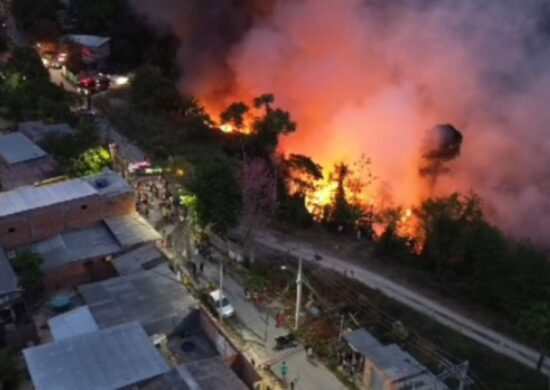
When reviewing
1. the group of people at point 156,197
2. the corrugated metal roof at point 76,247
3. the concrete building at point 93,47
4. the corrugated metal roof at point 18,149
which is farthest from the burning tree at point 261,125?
the concrete building at point 93,47

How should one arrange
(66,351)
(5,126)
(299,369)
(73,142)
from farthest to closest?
(5,126) → (73,142) → (299,369) → (66,351)

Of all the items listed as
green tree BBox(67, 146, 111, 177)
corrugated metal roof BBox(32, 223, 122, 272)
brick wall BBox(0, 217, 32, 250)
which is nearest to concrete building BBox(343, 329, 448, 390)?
corrugated metal roof BBox(32, 223, 122, 272)

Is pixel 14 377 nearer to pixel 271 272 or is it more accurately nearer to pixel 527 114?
pixel 271 272

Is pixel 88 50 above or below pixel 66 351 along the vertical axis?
above

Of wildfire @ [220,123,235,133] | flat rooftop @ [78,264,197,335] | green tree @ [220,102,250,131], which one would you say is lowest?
flat rooftop @ [78,264,197,335]

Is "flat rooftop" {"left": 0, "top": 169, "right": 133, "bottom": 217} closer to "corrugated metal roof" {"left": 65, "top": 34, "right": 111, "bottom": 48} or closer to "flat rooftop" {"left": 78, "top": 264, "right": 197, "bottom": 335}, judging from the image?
"flat rooftop" {"left": 78, "top": 264, "right": 197, "bottom": 335}

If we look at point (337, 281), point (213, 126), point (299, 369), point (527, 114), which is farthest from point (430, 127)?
point (299, 369)

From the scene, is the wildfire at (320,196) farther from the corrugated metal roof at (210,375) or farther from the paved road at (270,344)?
the corrugated metal roof at (210,375)
